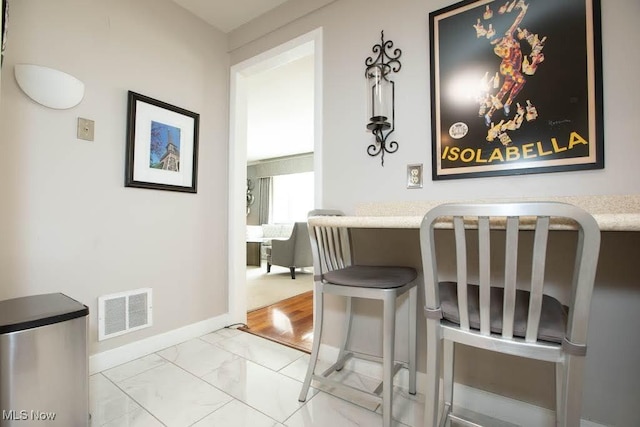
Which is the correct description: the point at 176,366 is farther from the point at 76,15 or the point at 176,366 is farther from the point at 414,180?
the point at 76,15

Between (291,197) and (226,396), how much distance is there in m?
5.54

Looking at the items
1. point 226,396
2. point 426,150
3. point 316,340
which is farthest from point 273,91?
point 226,396

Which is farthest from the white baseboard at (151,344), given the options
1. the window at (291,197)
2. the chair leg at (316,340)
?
the window at (291,197)

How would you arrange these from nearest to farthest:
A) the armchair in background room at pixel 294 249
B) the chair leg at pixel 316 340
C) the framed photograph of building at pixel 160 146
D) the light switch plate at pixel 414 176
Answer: the chair leg at pixel 316 340 < the light switch plate at pixel 414 176 < the framed photograph of building at pixel 160 146 < the armchair in background room at pixel 294 249

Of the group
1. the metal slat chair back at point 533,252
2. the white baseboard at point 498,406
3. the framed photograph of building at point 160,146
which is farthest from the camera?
the framed photograph of building at point 160,146

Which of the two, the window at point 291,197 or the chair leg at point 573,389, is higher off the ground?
the window at point 291,197

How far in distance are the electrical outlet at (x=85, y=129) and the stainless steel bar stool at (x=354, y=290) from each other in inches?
54.1

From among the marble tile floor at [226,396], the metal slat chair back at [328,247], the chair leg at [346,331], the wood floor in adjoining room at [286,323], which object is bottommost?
the wood floor in adjoining room at [286,323]

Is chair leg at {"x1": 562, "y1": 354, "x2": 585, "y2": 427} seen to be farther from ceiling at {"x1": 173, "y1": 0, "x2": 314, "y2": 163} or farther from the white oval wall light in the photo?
the white oval wall light

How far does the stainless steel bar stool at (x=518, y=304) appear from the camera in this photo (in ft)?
2.34

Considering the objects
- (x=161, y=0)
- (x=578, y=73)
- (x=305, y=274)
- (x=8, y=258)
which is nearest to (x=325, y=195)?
(x=578, y=73)

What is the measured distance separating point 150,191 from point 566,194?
230 cm

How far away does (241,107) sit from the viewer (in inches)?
95.7

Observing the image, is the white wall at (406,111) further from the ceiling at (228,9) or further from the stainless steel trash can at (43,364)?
the stainless steel trash can at (43,364)
